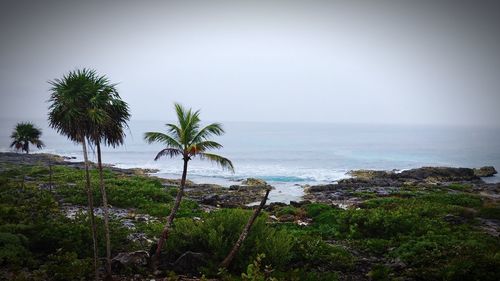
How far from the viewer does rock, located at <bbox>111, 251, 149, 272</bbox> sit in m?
15.1

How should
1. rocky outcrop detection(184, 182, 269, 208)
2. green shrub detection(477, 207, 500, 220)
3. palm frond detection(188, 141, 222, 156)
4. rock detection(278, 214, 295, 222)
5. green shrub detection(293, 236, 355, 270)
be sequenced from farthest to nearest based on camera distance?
1. rocky outcrop detection(184, 182, 269, 208)
2. rock detection(278, 214, 295, 222)
3. green shrub detection(477, 207, 500, 220)
4. green shrub detection(293, 236, 355, 270)
5. palm frond detection(188, 141, 222, 156)

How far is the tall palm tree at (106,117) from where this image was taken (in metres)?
13.5

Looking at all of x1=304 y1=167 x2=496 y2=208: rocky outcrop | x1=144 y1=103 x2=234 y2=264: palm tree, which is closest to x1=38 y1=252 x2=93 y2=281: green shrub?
x1=144 y1=103 x2=234 y2=264: palm tree

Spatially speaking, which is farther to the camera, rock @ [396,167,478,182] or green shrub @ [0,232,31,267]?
rock @ [396,167,478,182]

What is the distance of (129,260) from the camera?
50.6 ft

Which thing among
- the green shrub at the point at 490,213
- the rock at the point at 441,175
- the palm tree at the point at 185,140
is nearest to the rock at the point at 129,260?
the palm tree at the point at 185,140

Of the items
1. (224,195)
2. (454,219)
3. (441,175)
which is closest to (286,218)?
(454,219)

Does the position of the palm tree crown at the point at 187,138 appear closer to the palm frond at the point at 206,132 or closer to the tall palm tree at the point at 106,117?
the palm frond at the point at 206,132

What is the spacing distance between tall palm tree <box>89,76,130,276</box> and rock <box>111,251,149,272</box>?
69 cm

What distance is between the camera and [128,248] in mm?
17766

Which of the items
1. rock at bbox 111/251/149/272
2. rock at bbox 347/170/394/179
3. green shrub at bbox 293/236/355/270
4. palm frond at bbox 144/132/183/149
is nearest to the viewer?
rock at bbox 111/251/149/272

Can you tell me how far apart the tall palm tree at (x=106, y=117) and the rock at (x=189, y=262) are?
3038mm

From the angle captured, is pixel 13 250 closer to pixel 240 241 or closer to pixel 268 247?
pixel 240 241

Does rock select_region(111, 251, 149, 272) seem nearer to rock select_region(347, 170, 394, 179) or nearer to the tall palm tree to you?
the tall palm tree
